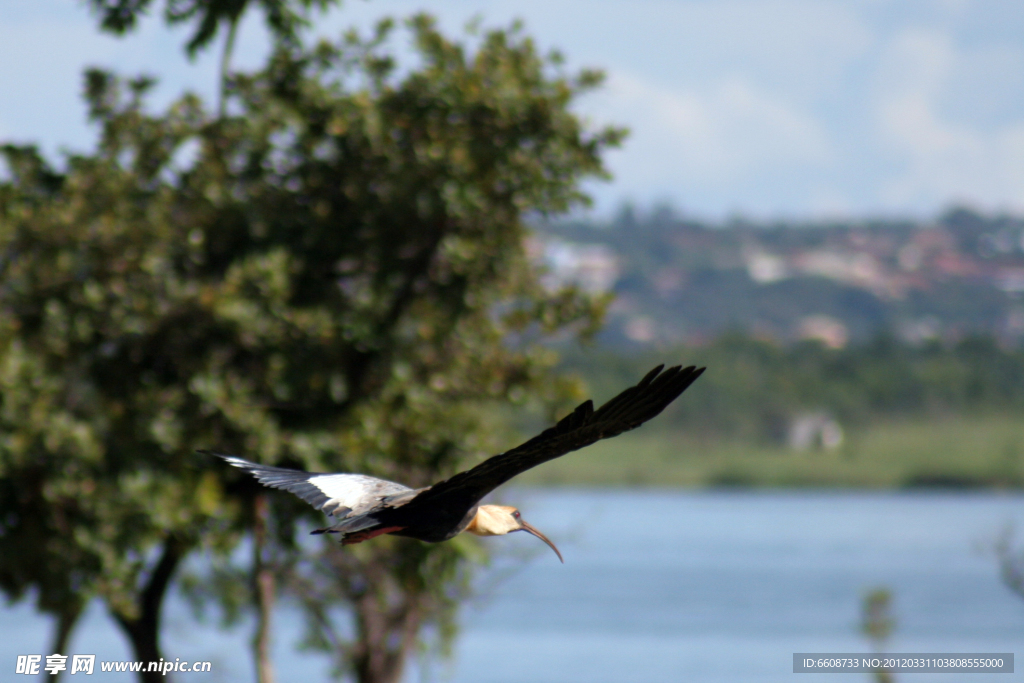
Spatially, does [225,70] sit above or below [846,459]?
below

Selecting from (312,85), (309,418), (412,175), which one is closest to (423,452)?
(309,418)

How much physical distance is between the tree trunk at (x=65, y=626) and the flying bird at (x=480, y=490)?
4.11 meters

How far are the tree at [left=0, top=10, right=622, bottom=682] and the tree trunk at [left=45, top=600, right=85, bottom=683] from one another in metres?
0.10

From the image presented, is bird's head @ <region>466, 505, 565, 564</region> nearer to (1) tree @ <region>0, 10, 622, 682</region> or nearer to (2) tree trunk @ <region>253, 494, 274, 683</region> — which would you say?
(1) tree @ <region>0, 10, 622, 682</region>

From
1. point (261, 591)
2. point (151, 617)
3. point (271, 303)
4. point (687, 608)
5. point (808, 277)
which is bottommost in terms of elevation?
point (151, 617)

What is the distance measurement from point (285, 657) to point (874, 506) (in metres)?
44.8

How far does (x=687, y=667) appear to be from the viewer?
68.1 feet

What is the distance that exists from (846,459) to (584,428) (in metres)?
64.2

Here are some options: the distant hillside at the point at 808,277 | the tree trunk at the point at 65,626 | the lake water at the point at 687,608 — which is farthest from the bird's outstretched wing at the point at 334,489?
the distant hillside at the point at 808,277

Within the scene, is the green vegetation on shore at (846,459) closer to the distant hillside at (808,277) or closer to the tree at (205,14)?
the distant hillside at (808,277)

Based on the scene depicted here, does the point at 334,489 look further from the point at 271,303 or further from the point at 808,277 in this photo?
the point at 808,277

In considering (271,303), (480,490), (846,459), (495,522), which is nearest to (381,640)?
(271,303)

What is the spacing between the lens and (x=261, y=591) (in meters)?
9.06

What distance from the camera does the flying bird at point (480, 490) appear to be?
3920 millimetres
